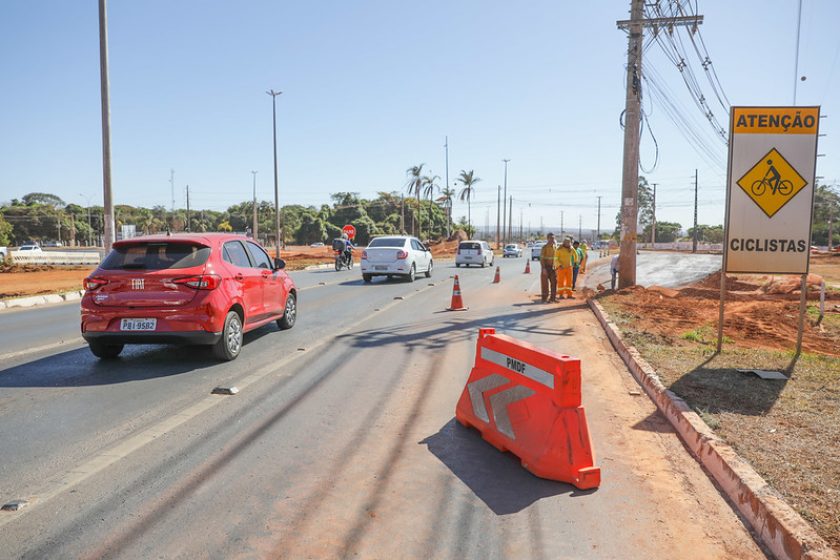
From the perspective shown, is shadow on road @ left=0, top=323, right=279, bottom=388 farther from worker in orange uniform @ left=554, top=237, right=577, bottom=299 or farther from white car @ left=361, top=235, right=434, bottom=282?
white car @ left=361, top=235, right=434, bottom=282

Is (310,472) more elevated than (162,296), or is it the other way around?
(162,296)

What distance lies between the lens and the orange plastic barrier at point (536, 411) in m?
4.10

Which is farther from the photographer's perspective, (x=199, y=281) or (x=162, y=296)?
(x=199, y=281)

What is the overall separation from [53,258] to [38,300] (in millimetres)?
26326

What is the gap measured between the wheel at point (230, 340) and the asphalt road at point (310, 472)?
0.20 m

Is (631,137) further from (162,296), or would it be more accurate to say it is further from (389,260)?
(162,296)

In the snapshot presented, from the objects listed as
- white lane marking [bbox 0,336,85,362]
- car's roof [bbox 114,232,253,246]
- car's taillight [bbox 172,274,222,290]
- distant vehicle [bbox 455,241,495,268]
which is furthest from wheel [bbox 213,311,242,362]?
distant vehicle [bbox 455,241,495,268]

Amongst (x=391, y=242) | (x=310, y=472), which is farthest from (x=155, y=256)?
(x=391, y=242)

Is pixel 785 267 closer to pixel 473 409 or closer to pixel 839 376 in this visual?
pixel 839 376

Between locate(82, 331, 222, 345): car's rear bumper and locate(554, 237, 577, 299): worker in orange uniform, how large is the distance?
398 inches

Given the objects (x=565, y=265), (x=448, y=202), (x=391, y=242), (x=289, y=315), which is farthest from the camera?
(x=448, y=202)

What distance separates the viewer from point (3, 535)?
129 inches

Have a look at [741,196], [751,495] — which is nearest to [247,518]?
[751,495]

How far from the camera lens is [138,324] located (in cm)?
714
